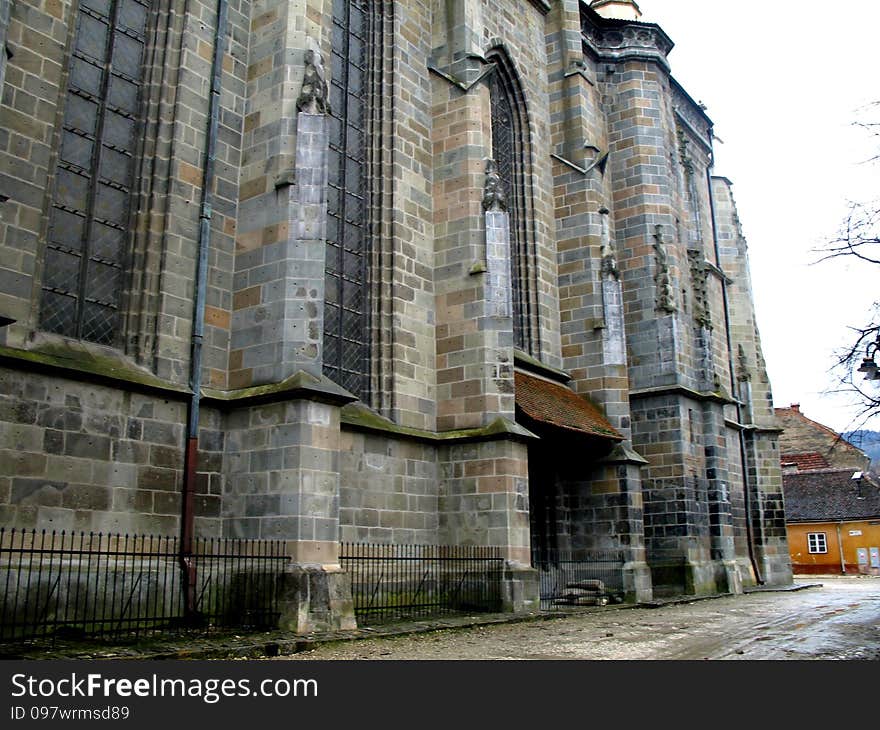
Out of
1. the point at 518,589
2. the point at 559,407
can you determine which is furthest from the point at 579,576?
the point at 518,589

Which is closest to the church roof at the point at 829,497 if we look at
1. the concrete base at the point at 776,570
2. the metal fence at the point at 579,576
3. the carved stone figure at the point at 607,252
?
the concrete base at the point at 776,570

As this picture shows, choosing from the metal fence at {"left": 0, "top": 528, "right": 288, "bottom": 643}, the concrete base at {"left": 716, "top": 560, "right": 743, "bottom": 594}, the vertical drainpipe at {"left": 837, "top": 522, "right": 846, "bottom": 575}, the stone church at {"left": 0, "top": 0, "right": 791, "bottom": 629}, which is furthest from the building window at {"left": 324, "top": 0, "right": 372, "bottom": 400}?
the vertical drainpipe at {"left": 837, "top": 522, "right": 846, "bottom": 575}

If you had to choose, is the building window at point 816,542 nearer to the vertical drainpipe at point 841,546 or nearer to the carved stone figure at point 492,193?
the vertical drainpipe at point 841,546

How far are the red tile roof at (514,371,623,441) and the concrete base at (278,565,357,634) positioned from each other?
6267 millimetres

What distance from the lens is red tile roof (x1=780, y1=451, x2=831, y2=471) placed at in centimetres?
4934

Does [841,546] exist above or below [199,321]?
below

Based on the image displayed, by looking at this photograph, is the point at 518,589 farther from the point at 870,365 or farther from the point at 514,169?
the point at 514,169

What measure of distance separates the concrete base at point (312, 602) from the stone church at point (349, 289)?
8 centimetres

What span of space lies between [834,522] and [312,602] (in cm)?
4058

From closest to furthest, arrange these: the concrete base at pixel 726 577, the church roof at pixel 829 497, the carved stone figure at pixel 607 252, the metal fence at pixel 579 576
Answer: the metal fence at pixel 579 576 → the carved stone figure at pixel 607 252 → the concrete base at pixel 726 577 → the church roof at pixel 829 497

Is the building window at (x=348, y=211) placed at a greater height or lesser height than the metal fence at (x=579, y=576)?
greater

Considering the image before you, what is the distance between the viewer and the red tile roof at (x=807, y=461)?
49344mm

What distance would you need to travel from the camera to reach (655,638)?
10.8m

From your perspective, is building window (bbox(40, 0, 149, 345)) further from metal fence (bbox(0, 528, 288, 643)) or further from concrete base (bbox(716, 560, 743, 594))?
concrete base (bbox(716, 560, 743, 594))
